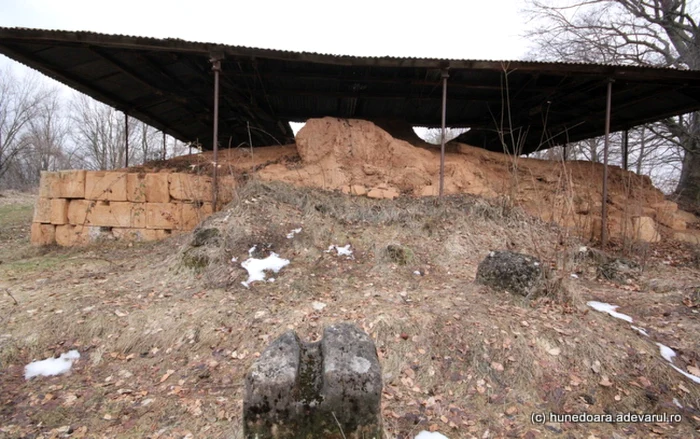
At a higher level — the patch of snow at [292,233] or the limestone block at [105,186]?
the limestone block at [105,186]

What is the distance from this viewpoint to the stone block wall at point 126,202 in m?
6.96

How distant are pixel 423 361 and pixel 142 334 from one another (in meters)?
2.90

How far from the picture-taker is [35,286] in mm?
4828

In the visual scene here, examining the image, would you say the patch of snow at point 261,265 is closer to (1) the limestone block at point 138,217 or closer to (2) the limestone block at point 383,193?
(2) the limestone block at point 383,193

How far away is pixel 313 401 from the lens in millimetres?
1764

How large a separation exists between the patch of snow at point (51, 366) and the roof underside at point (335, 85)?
4899 millimetres

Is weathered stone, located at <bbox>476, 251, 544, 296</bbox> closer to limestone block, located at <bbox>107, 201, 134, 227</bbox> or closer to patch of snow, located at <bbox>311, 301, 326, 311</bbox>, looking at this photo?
patch of snow, located at <bbox>311, 301, 326, 311</bbox>

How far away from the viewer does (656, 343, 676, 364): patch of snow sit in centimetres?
322

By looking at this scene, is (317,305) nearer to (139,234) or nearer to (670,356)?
(670,356)

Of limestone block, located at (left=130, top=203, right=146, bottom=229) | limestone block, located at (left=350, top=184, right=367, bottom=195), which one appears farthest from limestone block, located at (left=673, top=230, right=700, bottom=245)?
limestone block, located at (left=130, top=203, right=146, bottom=229)

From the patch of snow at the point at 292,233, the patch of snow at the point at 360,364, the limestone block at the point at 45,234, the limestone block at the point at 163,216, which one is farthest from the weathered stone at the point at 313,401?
the limestone block at the point at 45,234

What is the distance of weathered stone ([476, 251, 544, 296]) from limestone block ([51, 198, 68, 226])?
8.12 m

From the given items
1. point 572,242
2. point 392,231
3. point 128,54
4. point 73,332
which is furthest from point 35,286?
point 572,242

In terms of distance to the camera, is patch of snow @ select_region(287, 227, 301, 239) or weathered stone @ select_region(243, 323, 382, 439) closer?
weathered stone @ select_region(243, 323, 382, 439)
